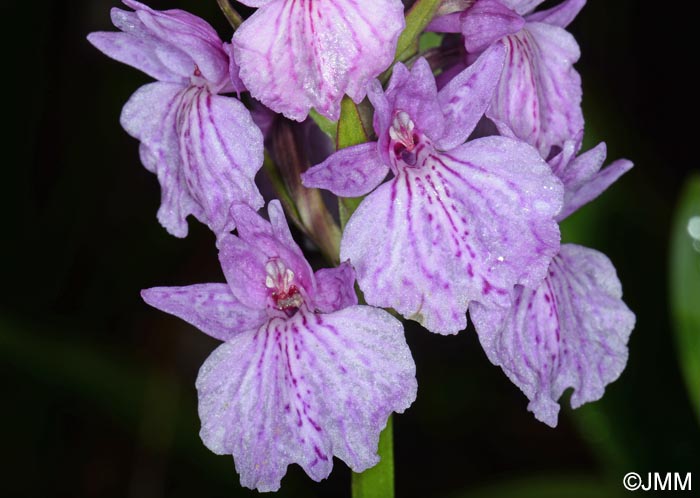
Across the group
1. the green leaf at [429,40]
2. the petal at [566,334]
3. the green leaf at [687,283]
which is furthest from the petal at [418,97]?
the green leaf at [687,283]

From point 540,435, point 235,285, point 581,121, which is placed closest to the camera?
point 235,285

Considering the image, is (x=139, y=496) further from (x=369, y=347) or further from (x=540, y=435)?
(x=369, y=347)

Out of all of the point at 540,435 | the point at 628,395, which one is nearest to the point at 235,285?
the point at 628,395

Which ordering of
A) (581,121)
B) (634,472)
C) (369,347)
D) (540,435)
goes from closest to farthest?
(369,347), (581,121), (634,472), (540,435)

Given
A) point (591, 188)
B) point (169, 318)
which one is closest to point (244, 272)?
point (591, 188)

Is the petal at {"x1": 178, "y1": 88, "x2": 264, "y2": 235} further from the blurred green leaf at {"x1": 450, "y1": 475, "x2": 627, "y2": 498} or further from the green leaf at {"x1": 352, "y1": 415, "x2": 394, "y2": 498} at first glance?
the blurred green leaf at {"x1": 450, "y1": 475, "x2": 627, "y2": 498}

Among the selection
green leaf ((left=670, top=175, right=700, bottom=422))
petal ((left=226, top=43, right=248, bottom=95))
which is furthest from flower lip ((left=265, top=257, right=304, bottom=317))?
green leaf ((left=670, top=175, right=700, bottom=422))

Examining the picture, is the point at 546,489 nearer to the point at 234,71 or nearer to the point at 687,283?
the point at 687,283
